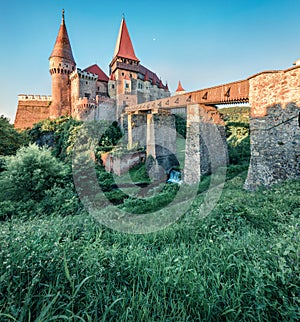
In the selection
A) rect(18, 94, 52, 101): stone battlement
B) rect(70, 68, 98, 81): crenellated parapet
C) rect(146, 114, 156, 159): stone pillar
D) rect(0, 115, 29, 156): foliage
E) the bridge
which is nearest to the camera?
the bridge

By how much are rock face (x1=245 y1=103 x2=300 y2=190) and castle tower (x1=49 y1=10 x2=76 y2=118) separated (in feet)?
88.1

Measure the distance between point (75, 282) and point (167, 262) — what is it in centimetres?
102

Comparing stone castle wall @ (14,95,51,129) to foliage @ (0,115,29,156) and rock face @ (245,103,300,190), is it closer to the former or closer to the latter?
foliage @ (0,115,29,156)

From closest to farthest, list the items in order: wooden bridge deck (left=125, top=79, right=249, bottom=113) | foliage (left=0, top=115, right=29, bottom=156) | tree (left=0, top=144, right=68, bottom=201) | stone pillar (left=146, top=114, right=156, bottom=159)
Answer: wooden bridge deck (left=125, top=79, right=249, bottom=113) → tree (left=0, top=144, right=68, bottom=201) → foliage (left=0, top=115, right=29, bottom=156) → stone pillar (left=146, top=114, right=156, bottom=159)

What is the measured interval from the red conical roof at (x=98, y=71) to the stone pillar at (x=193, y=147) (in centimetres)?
2309

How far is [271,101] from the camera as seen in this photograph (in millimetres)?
5961

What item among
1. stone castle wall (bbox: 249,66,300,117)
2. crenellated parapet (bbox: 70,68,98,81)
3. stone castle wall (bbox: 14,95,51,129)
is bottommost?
stone castle wall (bbox: 249,66,300,117)

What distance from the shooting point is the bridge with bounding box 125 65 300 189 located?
18.1 ft

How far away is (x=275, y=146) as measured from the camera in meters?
5.94

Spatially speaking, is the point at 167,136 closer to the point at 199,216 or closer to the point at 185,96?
the point at 185,96

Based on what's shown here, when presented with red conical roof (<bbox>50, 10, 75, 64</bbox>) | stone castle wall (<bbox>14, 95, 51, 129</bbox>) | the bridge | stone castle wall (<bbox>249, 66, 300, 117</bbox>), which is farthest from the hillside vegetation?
→ red conical roof (<bbox>50, 10, 75, 64</bbox>)

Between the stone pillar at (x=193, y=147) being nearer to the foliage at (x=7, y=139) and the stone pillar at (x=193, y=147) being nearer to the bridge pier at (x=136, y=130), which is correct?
the bridge pier at (x=136, y=130)

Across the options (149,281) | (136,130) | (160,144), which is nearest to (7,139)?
(136,130)

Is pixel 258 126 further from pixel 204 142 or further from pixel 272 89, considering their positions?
pixel 204 142
